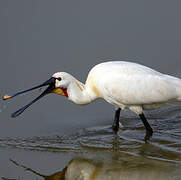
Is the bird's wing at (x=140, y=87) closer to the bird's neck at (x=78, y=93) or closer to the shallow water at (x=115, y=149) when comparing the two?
the bird's neck at (x=78, y=93)

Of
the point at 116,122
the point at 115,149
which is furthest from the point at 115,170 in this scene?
the point at 116,122

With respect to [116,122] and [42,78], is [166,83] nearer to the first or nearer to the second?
[116,122]

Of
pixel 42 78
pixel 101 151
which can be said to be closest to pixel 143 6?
pixel 42 78

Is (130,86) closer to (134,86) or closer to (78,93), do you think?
(134,86)

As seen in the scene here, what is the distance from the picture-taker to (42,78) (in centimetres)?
1085

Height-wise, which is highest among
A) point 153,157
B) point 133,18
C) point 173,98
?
point 133,18

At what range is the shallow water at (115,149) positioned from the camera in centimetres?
680

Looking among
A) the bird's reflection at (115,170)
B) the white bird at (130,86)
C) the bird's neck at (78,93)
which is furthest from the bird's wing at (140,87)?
the bird's reflection at (115,170)

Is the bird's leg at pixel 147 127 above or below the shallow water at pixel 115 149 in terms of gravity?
above

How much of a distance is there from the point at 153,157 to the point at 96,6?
7134 mm

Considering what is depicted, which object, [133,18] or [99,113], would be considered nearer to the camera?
[99,113]

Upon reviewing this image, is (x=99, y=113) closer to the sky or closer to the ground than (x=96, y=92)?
closer to the ground

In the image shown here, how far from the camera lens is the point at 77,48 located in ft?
39.7

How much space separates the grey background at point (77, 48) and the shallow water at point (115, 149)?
53cm
